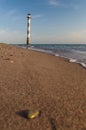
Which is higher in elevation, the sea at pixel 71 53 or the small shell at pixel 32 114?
the small shell at pixel 32 114

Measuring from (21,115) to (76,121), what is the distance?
3.65 feet

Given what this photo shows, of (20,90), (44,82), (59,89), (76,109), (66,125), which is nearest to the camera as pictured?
(66,125)

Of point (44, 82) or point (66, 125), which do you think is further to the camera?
point (44, 82)

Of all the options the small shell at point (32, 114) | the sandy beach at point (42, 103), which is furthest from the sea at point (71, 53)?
the small shell at point (32, 114)

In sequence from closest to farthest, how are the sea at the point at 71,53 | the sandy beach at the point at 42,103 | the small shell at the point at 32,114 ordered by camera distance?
the sandy beach at the point at 42,103 → the small shell at the point at 32,114 → the sea at the point at 71,53

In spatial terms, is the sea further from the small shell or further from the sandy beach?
the small shell

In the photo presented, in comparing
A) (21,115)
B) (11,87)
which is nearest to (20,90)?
(11,87)

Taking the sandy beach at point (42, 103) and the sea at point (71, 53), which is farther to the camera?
the sea at point (71, 53)

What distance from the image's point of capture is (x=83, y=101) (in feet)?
18.8

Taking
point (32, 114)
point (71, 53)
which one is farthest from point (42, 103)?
point (71, 53)

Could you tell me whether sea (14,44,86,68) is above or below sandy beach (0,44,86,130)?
below

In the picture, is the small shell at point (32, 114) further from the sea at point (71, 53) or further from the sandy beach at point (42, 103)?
the sea at point (71, 53)

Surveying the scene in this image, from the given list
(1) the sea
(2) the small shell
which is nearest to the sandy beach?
(2) the small shell

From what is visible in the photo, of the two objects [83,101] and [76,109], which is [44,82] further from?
[76,109]
